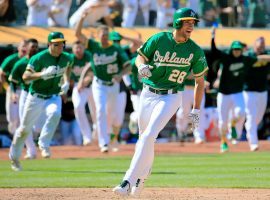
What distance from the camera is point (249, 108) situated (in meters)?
17.6

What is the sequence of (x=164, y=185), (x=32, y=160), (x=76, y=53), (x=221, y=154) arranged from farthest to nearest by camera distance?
(x=76, y=53) → (x=221, y=154) → (x=32, y=160) → (x=164, y=185)

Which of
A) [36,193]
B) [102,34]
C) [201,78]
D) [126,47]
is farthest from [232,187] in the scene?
[126,47]

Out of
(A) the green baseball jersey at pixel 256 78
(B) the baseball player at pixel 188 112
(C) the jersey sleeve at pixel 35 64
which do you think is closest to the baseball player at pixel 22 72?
(C) the jersey sleeve at pixel 35 64

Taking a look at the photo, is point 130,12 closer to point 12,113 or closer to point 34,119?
point 12,113

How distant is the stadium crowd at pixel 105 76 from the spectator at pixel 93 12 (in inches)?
0.9

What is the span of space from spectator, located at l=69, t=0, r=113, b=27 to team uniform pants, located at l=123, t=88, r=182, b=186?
34.1ft

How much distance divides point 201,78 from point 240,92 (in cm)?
774

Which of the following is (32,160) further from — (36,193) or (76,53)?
(36,193)

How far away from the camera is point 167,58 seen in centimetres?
975

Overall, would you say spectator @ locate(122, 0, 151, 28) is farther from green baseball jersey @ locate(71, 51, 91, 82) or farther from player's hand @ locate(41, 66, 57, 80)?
player's hand @ locate(41, 66, 57, 80)

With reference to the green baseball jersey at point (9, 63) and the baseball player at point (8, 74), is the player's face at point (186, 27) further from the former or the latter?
the green baseball jersey at point (9, 63)

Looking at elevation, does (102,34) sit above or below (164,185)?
above

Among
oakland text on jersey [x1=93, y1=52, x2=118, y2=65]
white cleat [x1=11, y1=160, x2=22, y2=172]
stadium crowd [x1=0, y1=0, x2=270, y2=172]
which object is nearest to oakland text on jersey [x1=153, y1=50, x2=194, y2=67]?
stadium crowd [x1=0, y1=0, x2=270, y2=172]

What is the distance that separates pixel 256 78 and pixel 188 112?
2.13 meters
